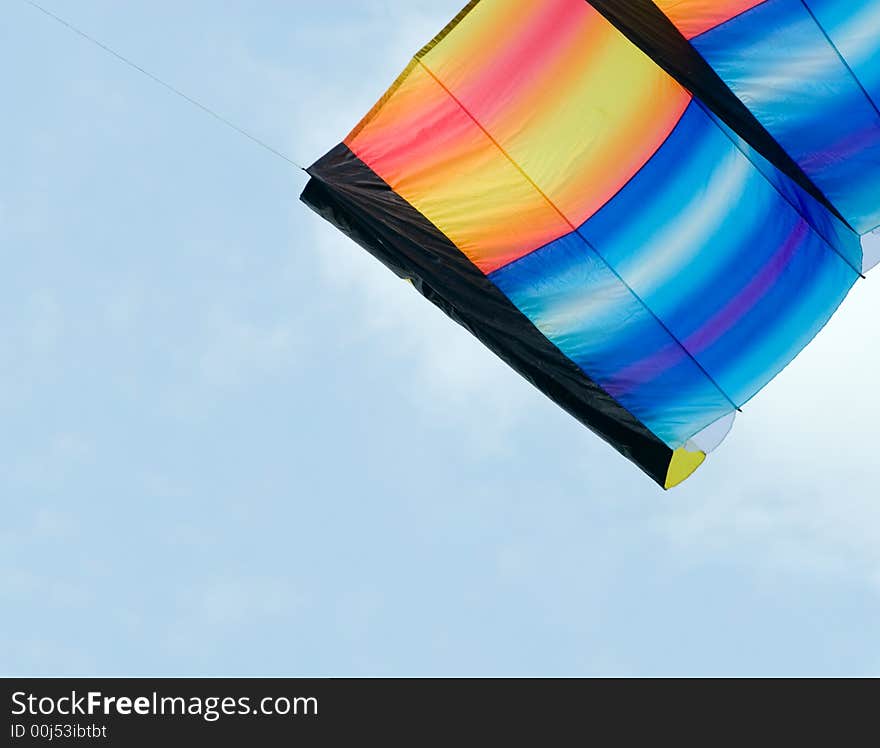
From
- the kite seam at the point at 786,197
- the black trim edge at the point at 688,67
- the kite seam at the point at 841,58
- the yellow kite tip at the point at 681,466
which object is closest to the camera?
the kite seam at the point at 841,58

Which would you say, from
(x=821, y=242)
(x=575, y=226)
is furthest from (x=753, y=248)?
(x=575, y=226)

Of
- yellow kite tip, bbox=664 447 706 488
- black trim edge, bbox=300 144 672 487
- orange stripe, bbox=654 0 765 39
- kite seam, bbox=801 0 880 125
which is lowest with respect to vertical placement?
yellow kite tip, bbox=664 447 706 488

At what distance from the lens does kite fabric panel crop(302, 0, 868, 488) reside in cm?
1006

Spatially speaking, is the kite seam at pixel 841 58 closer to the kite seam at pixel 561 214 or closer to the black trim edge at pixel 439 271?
the kite seam at pixel 561 214

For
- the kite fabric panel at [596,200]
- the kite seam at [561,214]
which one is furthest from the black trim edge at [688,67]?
the kite seam at [561,214]

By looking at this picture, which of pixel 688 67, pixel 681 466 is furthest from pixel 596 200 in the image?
pixel 681 466

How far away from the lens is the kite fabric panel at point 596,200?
396 inches

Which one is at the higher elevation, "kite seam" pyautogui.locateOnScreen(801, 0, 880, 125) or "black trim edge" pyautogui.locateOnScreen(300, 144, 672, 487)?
"kite seam" pyautogui.locateOnScreen(801, 0, 880, 125)

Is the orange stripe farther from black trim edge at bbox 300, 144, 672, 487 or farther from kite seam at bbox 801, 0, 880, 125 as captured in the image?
black trim edge at bbox 300, 144, 672, 487

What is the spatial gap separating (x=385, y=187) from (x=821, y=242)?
8.85ft

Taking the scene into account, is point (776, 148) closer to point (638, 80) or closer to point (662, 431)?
point (638, 80)

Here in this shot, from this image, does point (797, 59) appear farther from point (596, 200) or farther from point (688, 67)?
point (596, 200)

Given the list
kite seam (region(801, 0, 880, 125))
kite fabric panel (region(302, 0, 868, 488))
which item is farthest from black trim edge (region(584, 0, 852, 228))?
kite seam (region(801, 0, 880, 125))

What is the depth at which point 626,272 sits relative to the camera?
10312mm
